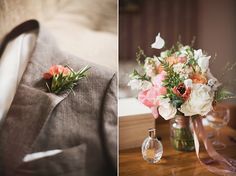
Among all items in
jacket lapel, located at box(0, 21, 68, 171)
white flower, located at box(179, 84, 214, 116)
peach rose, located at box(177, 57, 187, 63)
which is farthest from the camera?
peach rose, located at box(177, 57, 187, 63)

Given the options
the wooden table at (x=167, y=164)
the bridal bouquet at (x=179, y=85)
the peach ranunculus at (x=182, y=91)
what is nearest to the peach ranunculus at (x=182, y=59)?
the bridal bouquet at (x=179, y=85)

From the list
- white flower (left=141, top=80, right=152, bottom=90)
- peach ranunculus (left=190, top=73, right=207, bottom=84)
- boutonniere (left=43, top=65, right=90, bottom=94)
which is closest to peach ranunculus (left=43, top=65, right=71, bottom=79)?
boutonniere (left=43, top=65, right=90, bottom=94)

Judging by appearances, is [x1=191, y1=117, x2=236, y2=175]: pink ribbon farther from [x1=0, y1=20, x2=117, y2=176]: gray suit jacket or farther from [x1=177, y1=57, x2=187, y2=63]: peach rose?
[x1=0, y1=20, x2=117, y2=176]: gray suit jacket

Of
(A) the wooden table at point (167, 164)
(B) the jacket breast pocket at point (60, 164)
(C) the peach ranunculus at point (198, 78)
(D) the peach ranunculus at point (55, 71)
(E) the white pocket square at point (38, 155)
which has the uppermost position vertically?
(D) the peach ranunculus at point (55, 71)

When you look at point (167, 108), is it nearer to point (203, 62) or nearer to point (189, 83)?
point (189, 83)

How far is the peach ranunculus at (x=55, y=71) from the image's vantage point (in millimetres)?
1016

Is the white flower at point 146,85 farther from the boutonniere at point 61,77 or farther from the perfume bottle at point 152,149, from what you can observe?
the boutonniere at point 61,77

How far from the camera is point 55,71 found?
1.03 meters

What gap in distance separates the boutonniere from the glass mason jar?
0.47m

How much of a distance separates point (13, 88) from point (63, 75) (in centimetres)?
16

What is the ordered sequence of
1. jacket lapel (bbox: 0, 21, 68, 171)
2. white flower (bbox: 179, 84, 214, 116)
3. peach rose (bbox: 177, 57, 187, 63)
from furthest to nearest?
1. peach rose (bbox: 177, 57, 187, 63)
2. white flower (bbox: 179, 84, 214, 116)
3. jacket lapel (bbox: 0, 21, 68, 171)

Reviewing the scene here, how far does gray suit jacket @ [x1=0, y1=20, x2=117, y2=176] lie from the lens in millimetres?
981

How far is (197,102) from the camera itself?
112cm

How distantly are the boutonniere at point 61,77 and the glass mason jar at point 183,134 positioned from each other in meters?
0.47
